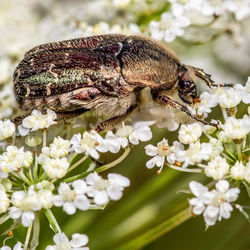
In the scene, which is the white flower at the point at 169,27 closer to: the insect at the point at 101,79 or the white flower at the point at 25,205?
the insect at the point at 101,79

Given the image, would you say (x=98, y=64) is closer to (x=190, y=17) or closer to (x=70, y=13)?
(x=190, y=17)

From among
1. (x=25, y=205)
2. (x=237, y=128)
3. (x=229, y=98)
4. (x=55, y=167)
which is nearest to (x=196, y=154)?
(x=237, y=128)

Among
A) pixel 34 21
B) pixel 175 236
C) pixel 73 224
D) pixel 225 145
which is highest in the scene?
pixel 225 145

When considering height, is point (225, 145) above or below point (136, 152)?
above

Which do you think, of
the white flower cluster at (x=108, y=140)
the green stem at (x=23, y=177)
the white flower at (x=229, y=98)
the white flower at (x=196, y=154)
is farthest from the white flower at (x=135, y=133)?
the green stem at (x=23, y=177)

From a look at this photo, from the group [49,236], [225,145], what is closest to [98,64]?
[225,145]

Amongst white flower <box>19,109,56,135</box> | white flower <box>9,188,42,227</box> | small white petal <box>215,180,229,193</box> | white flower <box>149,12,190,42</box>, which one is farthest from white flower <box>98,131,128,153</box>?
white flower <box>149,12,190,42</box>

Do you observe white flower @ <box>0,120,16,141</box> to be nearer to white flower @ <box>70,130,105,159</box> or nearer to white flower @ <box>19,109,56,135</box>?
white flower @ <box>19,109,56,135</box>
